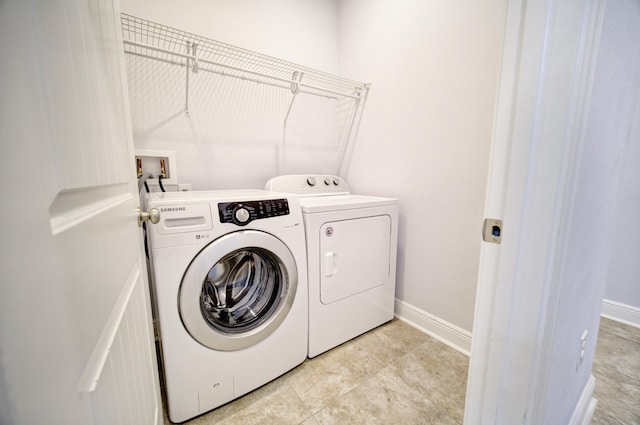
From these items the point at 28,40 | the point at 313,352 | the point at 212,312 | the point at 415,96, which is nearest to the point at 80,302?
the point at 28,40

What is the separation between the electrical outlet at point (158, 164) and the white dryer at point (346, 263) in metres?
0.61

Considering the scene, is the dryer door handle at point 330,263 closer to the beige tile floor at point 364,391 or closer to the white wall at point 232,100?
the beige tile floor at point 364,391

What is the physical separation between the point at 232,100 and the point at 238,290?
132 centimetres

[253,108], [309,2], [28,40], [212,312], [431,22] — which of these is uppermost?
[309,2]

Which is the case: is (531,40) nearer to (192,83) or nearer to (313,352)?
(313,352)

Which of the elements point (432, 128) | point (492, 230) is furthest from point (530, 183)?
point (432, 128)

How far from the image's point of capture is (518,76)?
0.56 m

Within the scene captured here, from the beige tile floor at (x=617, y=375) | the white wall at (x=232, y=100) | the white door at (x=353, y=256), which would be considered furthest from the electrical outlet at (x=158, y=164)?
the beige tile floor at (x=617, y=375)

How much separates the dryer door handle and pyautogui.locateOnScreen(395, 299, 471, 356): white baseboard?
76cm

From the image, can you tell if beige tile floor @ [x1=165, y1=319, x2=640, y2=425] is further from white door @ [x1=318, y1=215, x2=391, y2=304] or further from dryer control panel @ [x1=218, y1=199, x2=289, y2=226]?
dryer control panel @ [x1=218, y1=199, x2=289, y2=226]

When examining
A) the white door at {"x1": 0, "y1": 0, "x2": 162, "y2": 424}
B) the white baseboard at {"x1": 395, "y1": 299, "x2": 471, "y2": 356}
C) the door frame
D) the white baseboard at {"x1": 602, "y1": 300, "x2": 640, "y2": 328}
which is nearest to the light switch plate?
the door frame

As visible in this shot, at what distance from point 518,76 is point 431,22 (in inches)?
54.3

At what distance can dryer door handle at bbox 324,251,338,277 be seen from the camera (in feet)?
4.75

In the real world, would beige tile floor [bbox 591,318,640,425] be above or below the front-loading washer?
below
